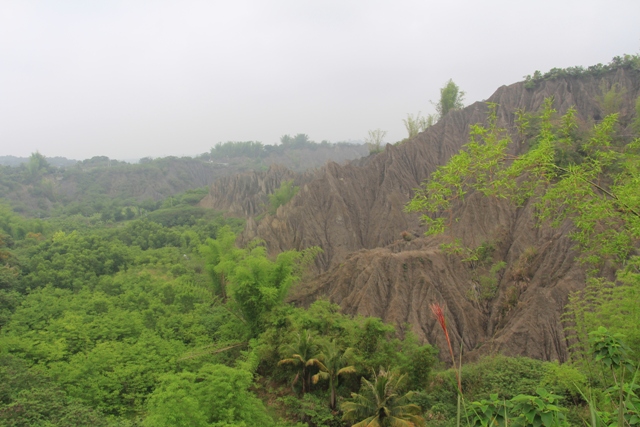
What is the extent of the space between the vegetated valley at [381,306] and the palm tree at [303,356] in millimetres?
36

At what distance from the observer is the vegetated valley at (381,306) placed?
4.07 metres

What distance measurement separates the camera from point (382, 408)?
7633mm

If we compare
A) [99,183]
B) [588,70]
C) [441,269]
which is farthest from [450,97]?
[99,183]

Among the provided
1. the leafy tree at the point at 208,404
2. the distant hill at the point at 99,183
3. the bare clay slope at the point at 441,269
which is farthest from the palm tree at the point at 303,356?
the distant hill at the point at 99,183

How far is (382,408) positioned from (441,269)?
732 centimetres

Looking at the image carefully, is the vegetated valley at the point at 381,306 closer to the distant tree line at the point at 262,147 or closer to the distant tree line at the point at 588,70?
the distant tree line at the point at 588,70

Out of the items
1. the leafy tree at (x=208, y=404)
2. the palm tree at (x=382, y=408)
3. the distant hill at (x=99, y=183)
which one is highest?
the distant hill at (x=99, y=183)

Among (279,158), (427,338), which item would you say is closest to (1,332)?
(427,338)

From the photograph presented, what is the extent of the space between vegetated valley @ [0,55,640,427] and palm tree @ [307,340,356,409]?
2.6 inches

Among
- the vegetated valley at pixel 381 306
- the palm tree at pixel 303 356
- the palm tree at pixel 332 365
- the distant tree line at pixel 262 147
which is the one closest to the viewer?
the vegetated valley at pixel 381 306

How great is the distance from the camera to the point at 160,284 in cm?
1806

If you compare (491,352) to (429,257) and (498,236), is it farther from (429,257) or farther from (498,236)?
(498,236)

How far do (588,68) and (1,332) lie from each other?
3545 cm

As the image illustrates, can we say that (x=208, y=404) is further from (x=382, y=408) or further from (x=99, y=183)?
(x=99, y=183)
